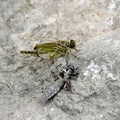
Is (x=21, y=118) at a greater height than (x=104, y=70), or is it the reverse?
(x=104, y=70)

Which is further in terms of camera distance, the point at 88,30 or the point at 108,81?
the point at 88,30

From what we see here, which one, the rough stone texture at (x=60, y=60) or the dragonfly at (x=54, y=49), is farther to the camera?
the dragonfly at (x=54, y=49)

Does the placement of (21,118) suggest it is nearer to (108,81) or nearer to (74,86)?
(74,86)

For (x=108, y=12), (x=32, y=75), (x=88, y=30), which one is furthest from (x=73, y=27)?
(x=32, y=75)

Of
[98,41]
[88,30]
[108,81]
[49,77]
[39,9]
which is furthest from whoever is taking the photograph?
[39,9]

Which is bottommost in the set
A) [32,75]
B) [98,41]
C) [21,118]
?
[21,118]
